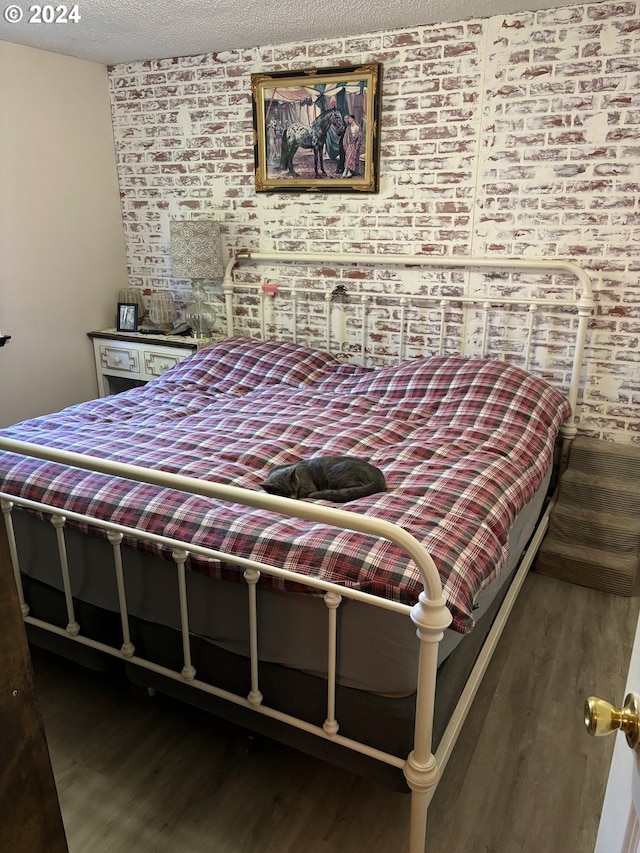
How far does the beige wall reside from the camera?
10.8 feet

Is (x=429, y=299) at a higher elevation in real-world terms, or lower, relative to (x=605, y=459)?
higher

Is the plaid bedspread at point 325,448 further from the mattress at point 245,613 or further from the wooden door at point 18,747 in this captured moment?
the wooden door at point 18,747

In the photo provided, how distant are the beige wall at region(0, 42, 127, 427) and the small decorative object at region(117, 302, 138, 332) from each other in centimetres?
14

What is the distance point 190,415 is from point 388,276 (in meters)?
1.28

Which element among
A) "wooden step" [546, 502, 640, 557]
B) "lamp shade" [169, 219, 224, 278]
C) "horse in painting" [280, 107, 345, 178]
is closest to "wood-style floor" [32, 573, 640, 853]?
"wooden step" [546, 502, 640, 557]

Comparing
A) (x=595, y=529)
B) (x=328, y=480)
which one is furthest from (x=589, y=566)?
(x=328, y=480)

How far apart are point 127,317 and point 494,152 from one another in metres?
2.19

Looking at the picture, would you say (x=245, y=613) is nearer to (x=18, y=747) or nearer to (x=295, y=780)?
(x=295, y=780)

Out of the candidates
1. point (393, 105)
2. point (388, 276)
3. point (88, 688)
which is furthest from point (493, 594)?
point (393, 105)

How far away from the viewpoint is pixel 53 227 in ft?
11.5

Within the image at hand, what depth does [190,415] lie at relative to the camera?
259 centimetres

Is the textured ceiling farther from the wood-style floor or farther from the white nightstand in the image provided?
the wood-style floor

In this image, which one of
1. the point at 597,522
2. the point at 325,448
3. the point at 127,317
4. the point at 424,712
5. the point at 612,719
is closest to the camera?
the point at 612,719

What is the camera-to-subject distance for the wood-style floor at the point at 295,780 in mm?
1511
